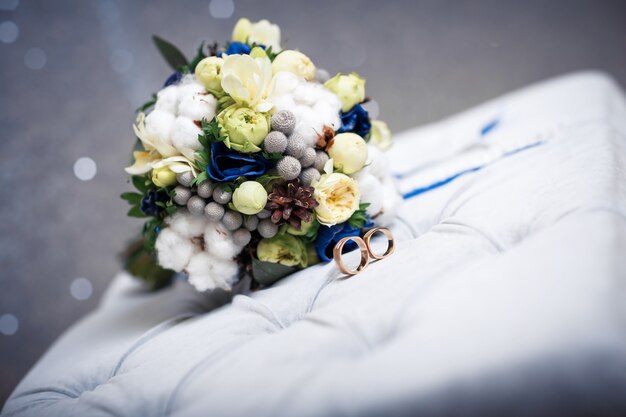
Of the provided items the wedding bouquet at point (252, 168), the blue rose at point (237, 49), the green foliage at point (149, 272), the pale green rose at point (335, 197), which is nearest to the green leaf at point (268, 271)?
the wedding bouquet at point (252, 168)

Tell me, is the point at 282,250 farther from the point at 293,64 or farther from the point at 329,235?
the point at 293,64

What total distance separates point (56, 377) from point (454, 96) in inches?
77.2

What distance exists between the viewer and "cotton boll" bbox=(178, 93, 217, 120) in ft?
2.14

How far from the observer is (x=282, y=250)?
70 cm

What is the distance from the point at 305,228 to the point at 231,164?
0.14 metres

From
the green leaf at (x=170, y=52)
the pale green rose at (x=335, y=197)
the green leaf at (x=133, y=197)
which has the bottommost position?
the pale green rose at (x=335, y=197)

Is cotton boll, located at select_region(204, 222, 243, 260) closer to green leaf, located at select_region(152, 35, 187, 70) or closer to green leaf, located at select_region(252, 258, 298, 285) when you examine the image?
green leaf, located at select_region(252, 258, 298, 285)

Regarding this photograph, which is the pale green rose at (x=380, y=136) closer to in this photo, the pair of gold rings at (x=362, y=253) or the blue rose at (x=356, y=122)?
the blue rose at (x=356, y=122)

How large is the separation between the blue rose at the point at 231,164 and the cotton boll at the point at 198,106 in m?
0.05

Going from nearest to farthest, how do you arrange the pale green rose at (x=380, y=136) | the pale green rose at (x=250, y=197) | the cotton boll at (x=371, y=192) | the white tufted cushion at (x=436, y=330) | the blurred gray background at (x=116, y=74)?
the white tufted cushion at (x=436, y=330) → the pale green rose at (x=250, y=197) → the cotton boll at (x=371, y=192) → the pale green rose at (x=380, y=136) → the blurred gray background at (x=116, y=74)

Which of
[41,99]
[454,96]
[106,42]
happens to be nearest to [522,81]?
[454,96]

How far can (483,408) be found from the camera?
1.15 feet

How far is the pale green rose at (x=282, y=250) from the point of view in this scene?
694 millimetres

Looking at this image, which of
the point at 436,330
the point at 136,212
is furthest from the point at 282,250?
the point at 436,330
